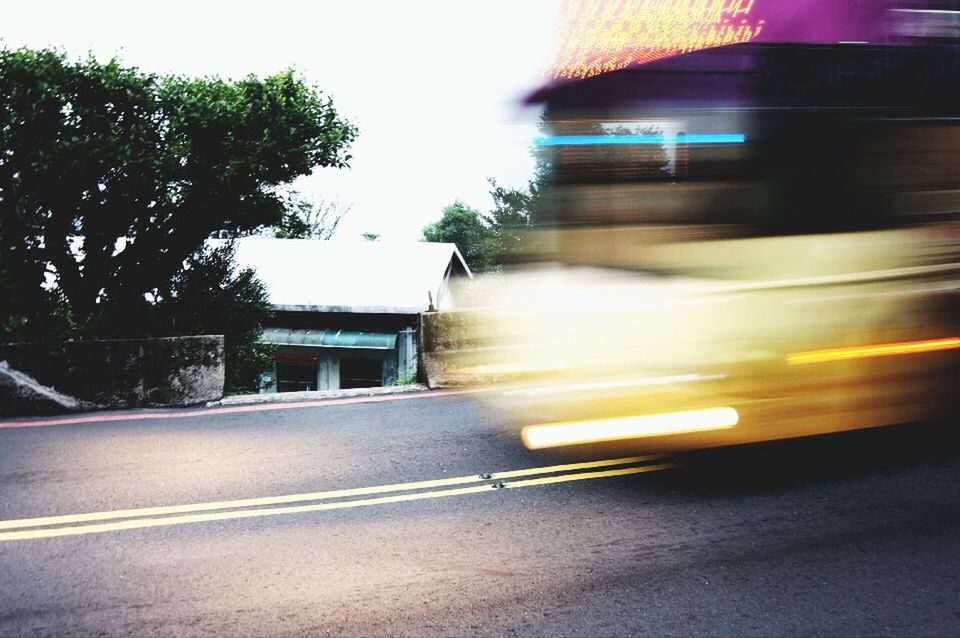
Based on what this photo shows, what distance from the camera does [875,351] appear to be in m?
4.17

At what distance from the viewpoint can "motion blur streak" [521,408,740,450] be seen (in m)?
4.13

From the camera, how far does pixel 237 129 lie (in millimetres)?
12531

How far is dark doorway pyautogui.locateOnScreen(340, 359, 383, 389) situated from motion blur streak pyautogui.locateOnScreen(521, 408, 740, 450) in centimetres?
1759

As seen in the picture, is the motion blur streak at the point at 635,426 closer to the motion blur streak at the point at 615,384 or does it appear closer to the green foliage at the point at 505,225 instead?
the motion blur streak at the point at 615,384

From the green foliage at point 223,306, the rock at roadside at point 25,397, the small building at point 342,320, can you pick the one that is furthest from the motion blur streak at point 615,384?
the small building at point 342,320

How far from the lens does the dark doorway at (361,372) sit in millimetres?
21656

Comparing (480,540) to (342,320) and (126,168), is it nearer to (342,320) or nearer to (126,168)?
(126,168)

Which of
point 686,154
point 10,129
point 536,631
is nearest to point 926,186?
point 686,154

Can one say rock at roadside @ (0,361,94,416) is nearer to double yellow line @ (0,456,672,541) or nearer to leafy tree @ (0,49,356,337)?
leafy tree @ (0,49,356,337)

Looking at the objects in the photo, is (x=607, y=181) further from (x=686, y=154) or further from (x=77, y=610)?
(x=77, y=610)

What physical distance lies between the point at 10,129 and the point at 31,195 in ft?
3.75

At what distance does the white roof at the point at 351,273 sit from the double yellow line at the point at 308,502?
15.5 meters

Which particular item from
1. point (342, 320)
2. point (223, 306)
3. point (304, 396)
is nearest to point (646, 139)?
point (304, 396)

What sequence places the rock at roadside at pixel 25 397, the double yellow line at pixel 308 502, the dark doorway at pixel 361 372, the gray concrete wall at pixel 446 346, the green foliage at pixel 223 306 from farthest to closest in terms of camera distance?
the dark doorway at pixel 361 372 → the green foliage at pixel 223 306 → the gray concrete wall at pixel 446 346 → the rock at roadside at pixel 25 397 → the double yellow line at pixel 308 502
